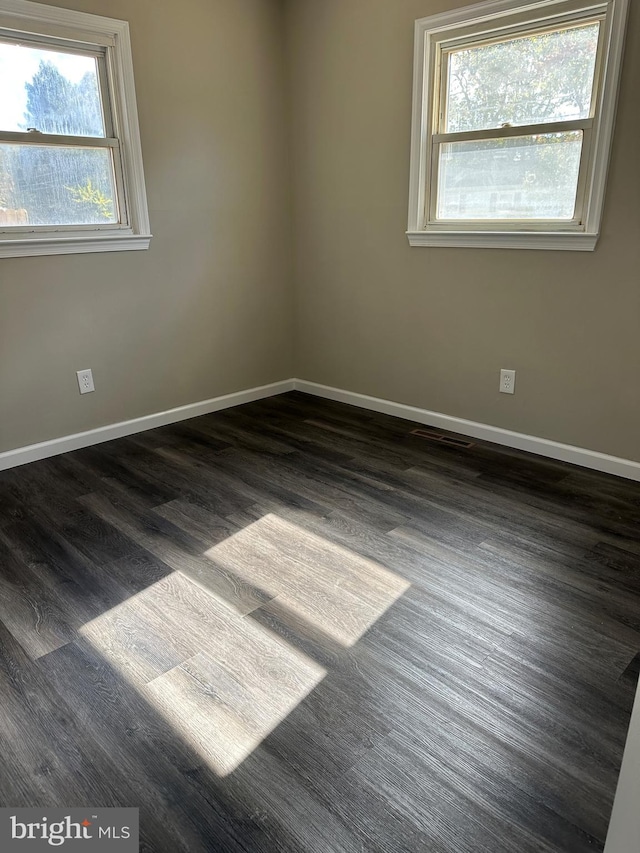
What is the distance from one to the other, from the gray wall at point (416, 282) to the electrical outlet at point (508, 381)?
0.12ft

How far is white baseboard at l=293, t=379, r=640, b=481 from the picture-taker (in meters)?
2.91

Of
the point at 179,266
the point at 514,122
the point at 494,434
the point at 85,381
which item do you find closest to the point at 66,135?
the point at 179,266

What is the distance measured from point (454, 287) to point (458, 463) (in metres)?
0.98

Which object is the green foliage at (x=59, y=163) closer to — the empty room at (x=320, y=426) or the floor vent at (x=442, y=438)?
the empty room at (x=320, y=426)

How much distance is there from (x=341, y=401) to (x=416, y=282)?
3.34 ft

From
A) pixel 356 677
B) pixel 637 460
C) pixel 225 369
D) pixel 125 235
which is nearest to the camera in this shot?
pixel 356 677

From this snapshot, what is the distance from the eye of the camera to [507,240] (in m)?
3.00

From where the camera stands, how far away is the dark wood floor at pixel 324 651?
1328 mm

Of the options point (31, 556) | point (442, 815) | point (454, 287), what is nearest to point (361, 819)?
point (442, 815)

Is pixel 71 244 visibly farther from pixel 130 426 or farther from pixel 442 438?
pixel 442 438

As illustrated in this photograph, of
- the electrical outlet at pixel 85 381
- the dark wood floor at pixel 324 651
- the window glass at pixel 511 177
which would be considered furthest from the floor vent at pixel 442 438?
the electrical outlet at pixel 85 381

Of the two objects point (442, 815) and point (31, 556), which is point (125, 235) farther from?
point (442, 815)

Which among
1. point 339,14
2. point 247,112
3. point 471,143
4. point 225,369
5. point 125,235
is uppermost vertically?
point 339,14

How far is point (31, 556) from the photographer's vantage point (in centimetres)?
231
